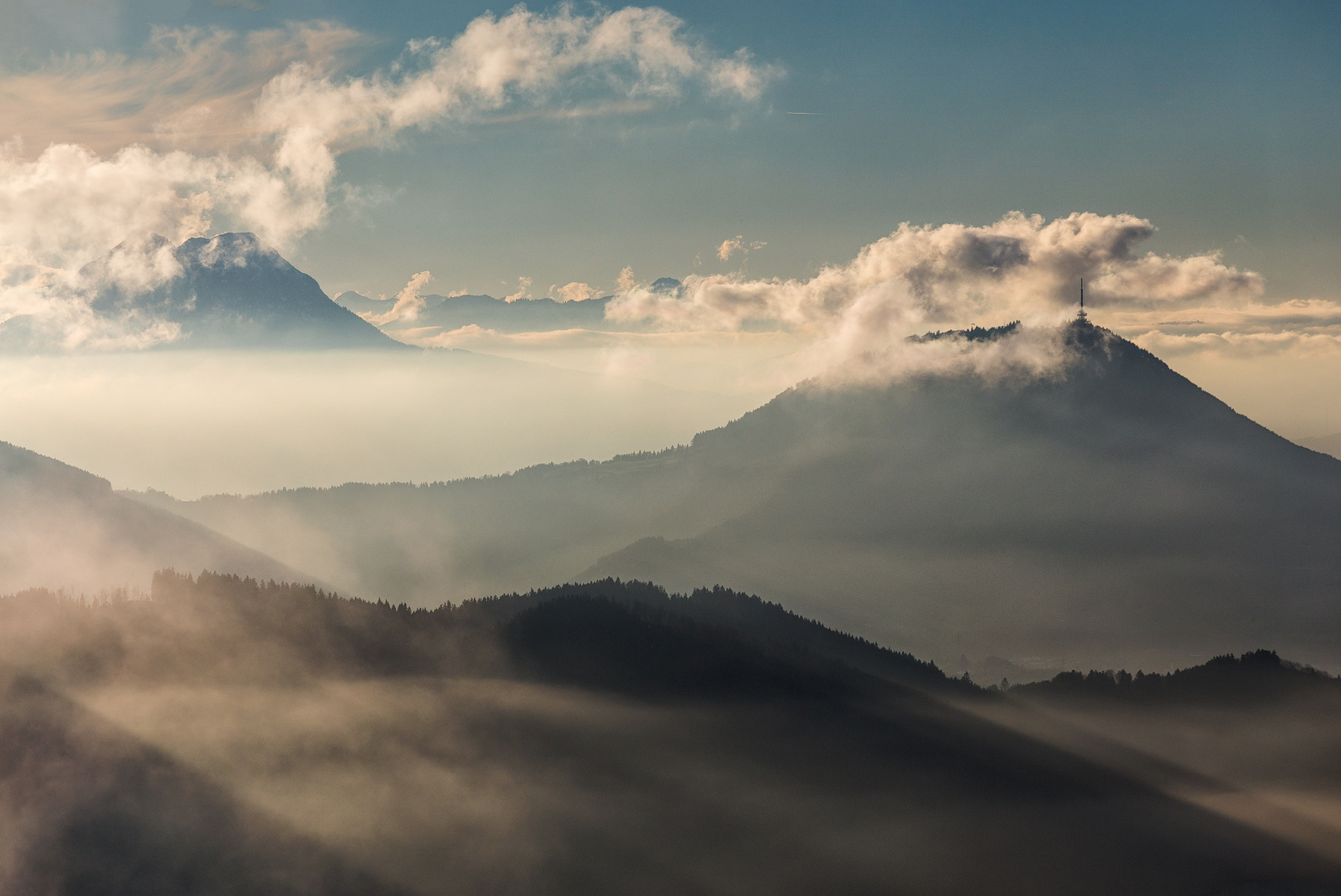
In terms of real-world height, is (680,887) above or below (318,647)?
below

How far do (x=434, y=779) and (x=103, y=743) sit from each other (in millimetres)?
58134

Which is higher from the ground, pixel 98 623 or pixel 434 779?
pixel 98 623

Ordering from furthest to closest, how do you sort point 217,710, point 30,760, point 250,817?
point 217,710 → point 250,817 → point 30,760

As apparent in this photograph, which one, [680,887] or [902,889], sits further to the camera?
[902,889]

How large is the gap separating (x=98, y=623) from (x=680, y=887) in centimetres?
11978

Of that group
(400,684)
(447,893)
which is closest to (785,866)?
(447,893)

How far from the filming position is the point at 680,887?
181m

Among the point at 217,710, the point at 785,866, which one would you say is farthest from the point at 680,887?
the point at 217,710

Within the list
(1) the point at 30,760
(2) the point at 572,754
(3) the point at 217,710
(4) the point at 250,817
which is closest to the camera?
(1) the point at 30,760

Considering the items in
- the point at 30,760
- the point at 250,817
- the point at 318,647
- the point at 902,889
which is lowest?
the point at 902,889

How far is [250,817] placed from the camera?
16512 centimetres

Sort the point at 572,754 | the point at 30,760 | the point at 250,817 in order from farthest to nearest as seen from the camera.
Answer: the point at 572,754
the point at 250,817
the point at 30,760

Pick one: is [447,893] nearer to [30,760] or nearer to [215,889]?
[215,889]

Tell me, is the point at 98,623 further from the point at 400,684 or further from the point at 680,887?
the point at 680,887
